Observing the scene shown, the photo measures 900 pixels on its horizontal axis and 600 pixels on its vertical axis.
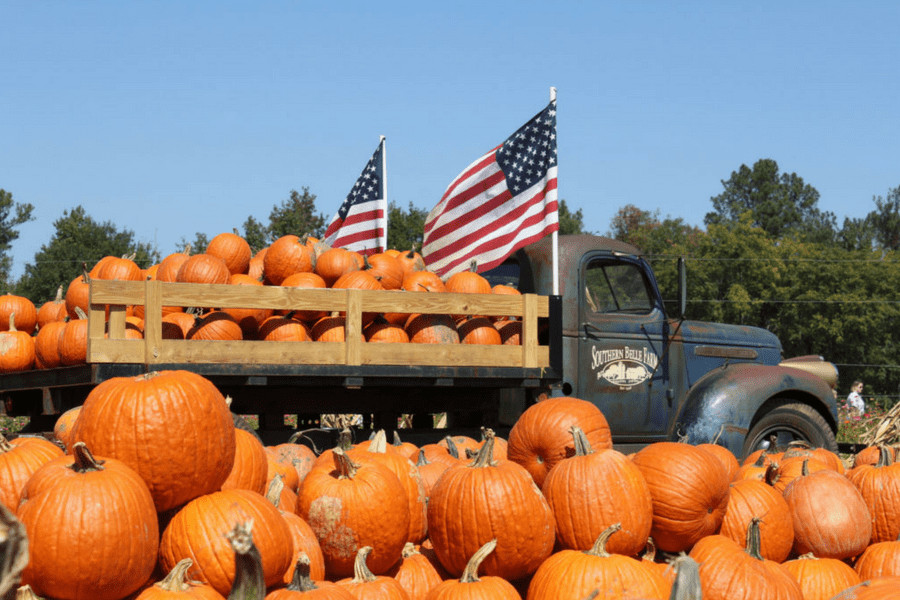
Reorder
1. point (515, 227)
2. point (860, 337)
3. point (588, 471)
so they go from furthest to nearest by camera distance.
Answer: point (860, 337) < point (515, 227) < point (588, 471)

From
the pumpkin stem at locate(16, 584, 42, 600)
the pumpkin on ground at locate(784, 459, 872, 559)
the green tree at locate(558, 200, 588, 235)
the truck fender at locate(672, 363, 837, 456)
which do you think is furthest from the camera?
the green tree at locate(558, 200, 588, 235)

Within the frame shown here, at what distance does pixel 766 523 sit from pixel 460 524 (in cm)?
157

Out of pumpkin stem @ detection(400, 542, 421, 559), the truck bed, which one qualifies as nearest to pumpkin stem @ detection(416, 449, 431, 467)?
pumpkin stem @ detection(400, 542, 421, 559)

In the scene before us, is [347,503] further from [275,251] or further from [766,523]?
[275,251]

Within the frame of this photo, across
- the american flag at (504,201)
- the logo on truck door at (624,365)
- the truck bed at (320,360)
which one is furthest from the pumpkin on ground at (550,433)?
the american flag at (504,201)

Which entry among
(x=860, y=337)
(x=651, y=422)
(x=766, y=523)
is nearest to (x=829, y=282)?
(x=860, y=337)

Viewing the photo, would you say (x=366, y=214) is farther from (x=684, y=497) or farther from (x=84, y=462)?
(x=84, y=462)

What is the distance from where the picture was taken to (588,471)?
366 cm

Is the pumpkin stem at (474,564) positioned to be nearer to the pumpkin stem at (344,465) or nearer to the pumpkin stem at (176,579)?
the pumpkin stem at (344,465)

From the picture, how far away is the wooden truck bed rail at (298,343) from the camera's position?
528 cm

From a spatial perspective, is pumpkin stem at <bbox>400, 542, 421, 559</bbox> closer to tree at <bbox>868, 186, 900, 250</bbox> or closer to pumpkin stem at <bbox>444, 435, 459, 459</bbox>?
pumpkin stem at <bbox>444, 435, 459, 459</bbox>

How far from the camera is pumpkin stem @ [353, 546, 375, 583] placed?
3207mm

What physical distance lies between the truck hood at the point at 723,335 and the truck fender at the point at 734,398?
20.5 inches

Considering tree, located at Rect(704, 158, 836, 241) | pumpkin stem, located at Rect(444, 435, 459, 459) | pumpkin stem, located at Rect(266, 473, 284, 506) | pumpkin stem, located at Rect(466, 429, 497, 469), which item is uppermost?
tree, located at Rect(704, 158, 836, 241)
